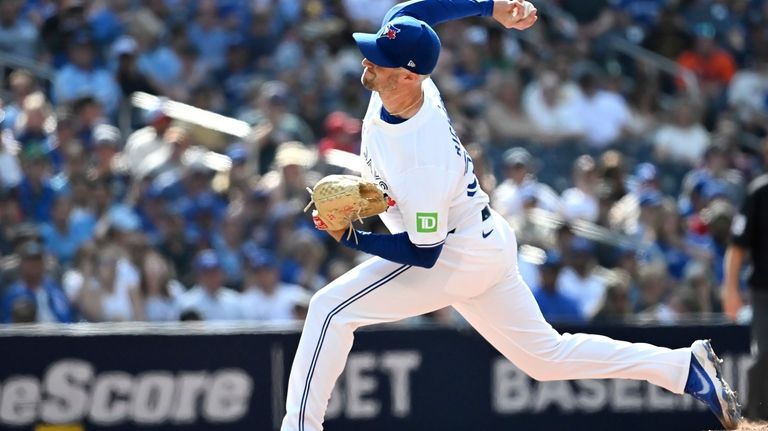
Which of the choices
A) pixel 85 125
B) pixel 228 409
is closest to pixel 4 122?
pixel 85 125

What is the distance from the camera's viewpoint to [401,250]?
521 cm

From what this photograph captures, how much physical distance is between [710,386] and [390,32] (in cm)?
207

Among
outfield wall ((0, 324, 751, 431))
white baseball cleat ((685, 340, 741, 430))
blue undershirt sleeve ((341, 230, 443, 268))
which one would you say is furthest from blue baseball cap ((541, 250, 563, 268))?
blue undershirt sleeve ((341, 230, 443, 268))

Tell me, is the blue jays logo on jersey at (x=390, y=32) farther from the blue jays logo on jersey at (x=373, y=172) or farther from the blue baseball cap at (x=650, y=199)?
the blue baseball cap at (x=650, y=199)

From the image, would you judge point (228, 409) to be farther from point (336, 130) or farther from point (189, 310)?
point (336, 130)

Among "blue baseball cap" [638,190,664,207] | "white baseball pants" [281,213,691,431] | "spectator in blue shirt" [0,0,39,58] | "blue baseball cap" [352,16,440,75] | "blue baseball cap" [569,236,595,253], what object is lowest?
"white baseball pants" [281,213,691,431]

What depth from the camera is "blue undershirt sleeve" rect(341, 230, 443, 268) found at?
5215 millimetres

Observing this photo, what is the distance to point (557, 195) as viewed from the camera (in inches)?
496

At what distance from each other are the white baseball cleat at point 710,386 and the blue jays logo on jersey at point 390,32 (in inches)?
75.5

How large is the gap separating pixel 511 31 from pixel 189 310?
5909 mm

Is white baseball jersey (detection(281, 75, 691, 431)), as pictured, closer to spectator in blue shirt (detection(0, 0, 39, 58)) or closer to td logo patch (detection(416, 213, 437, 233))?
td logo patch (detection(416, 213, 437, 233))

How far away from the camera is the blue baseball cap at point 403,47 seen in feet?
16.9

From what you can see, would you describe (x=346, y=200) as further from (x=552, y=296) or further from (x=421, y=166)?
(x=552, y=296)

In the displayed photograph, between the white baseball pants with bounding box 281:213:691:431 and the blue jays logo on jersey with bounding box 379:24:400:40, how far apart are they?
0.85 meters
